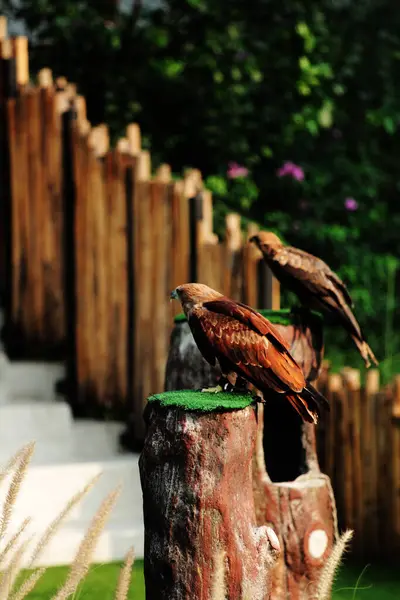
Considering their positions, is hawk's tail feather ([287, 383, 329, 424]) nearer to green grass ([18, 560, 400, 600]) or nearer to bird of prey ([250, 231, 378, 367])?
bird of prey ([250, 231, 378, 367])

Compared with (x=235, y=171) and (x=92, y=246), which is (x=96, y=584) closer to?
(x=92, y=246)

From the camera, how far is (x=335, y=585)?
507cm

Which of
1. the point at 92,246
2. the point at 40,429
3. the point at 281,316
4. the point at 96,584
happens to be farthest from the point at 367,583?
the point at 92,246

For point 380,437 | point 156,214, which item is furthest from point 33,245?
point 380,437

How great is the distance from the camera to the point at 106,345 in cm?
669

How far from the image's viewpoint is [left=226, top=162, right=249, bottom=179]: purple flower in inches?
323

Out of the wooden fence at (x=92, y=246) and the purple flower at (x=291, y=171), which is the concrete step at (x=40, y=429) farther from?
the purple flower at (x=291, y=171)

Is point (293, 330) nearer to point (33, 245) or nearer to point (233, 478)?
point (233, 478)

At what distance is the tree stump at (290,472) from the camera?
14.6 ft

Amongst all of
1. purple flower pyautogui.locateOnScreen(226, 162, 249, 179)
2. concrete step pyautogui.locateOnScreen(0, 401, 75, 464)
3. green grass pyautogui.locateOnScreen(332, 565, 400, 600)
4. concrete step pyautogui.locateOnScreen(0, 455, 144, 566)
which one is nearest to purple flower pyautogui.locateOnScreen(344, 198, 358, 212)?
purple flower pyautogui.locateOnScreen(226, 162, 249, 179)

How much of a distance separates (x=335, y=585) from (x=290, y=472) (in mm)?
605

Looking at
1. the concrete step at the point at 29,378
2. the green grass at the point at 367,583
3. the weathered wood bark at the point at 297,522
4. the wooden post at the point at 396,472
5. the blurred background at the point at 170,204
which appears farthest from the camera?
the concrete step at the point at 29,378

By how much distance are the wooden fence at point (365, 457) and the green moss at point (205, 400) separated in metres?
1.82

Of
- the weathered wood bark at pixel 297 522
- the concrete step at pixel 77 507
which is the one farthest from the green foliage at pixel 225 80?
the weathered wood bark at pixel 297 522
